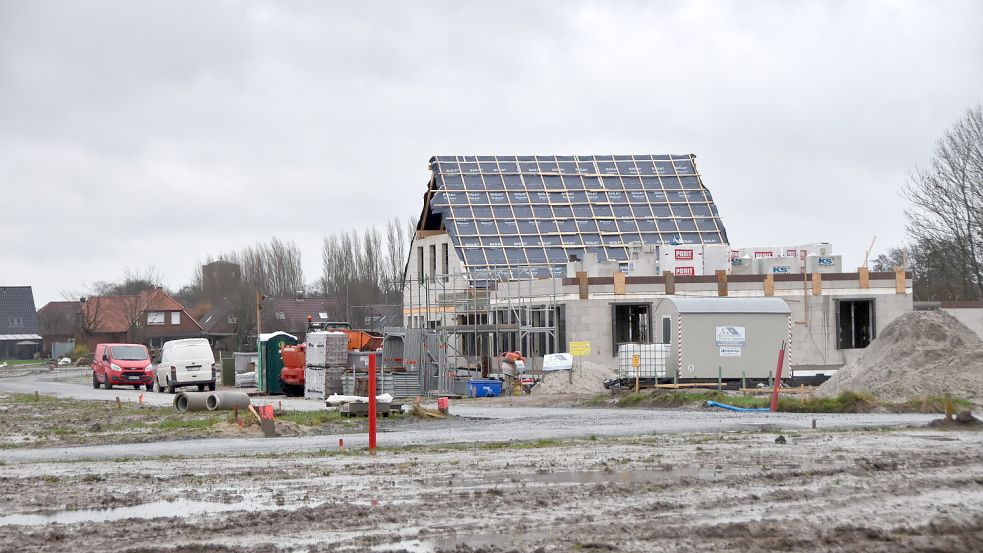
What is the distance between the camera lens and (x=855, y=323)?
1885 inches

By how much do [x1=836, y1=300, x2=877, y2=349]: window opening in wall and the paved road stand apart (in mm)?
21061

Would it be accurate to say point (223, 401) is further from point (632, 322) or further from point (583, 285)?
point (632, 322)

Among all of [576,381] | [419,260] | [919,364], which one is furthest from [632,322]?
[419,260]

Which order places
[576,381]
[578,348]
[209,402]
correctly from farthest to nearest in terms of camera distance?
[578,348], [576,381], [209,402]

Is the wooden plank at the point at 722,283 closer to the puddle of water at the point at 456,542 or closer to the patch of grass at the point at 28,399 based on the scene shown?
the patch of grass at the point at 28,399

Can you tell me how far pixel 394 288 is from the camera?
327 ft

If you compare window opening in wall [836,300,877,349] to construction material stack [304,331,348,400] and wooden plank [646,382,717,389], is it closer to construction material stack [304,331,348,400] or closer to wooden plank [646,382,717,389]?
wooden plank [646,382,717,389]

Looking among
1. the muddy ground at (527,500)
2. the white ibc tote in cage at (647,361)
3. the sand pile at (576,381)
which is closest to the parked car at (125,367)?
the sand pile at (576,381)

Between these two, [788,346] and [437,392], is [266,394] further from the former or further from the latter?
[788,346]

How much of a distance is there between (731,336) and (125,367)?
26.0 m

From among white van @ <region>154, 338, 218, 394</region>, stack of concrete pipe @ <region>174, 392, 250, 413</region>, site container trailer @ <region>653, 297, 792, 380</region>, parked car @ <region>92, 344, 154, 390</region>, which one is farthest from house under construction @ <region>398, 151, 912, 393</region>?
parked car @ <region>92, 344, 154, 390</region>

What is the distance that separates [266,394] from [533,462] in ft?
108

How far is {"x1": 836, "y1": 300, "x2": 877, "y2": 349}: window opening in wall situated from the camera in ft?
156

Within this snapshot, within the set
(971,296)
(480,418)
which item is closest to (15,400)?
(480,418)
